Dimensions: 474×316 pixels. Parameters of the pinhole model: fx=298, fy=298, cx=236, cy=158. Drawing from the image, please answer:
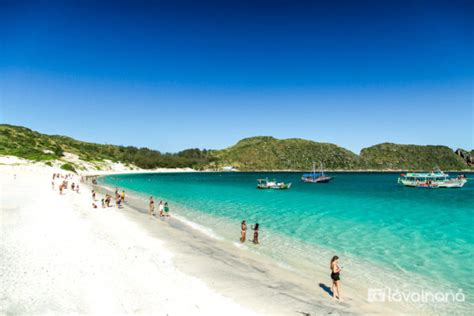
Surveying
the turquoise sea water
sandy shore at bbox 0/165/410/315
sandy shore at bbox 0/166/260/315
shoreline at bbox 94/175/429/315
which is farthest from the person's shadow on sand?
sandy shore at bbox 0/166/260/315

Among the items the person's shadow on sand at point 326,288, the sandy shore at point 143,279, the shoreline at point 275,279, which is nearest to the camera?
the sandy shore at point 143,279

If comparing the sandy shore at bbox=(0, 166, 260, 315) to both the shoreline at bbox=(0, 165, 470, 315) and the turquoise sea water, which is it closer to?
the shoreline at bbox=(0, 165, 470, 315)

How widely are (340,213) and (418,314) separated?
2727cm

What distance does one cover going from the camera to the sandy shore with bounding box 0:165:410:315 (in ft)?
32.1

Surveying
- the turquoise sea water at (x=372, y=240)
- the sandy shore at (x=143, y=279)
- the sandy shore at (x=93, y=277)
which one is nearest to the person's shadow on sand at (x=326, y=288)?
the sandy shore at (x=143, y=279)

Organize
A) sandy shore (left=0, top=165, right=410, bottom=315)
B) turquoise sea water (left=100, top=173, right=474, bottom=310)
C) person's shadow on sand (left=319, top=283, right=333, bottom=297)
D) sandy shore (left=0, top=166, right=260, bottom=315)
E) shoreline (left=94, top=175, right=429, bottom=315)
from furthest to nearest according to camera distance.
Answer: turquoise sea water (left=100, top=173, right=474, bottom=310) → person's shadow on sand (left=319, top=283, right=333, bottom=297) → shoreline (left=94, top=175, right=429, bottom=315) → sandy shore (left=0, top=165, right=410, bottom=315) → sandy shore (left=0, top=166, right=260, bottom=315)

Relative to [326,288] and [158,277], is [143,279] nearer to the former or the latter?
[158,277]

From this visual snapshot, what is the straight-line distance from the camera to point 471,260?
18000mm

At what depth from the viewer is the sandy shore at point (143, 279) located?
32.1 feet

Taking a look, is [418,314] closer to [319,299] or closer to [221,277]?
[319,299]

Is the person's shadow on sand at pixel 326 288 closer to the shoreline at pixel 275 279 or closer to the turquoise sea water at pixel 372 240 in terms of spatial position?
the shoreline at pixel 275 279

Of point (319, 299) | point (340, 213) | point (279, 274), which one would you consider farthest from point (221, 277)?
point (340, 213)

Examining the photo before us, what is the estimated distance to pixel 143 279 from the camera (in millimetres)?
12047

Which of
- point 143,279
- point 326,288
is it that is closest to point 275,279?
point 326,288
